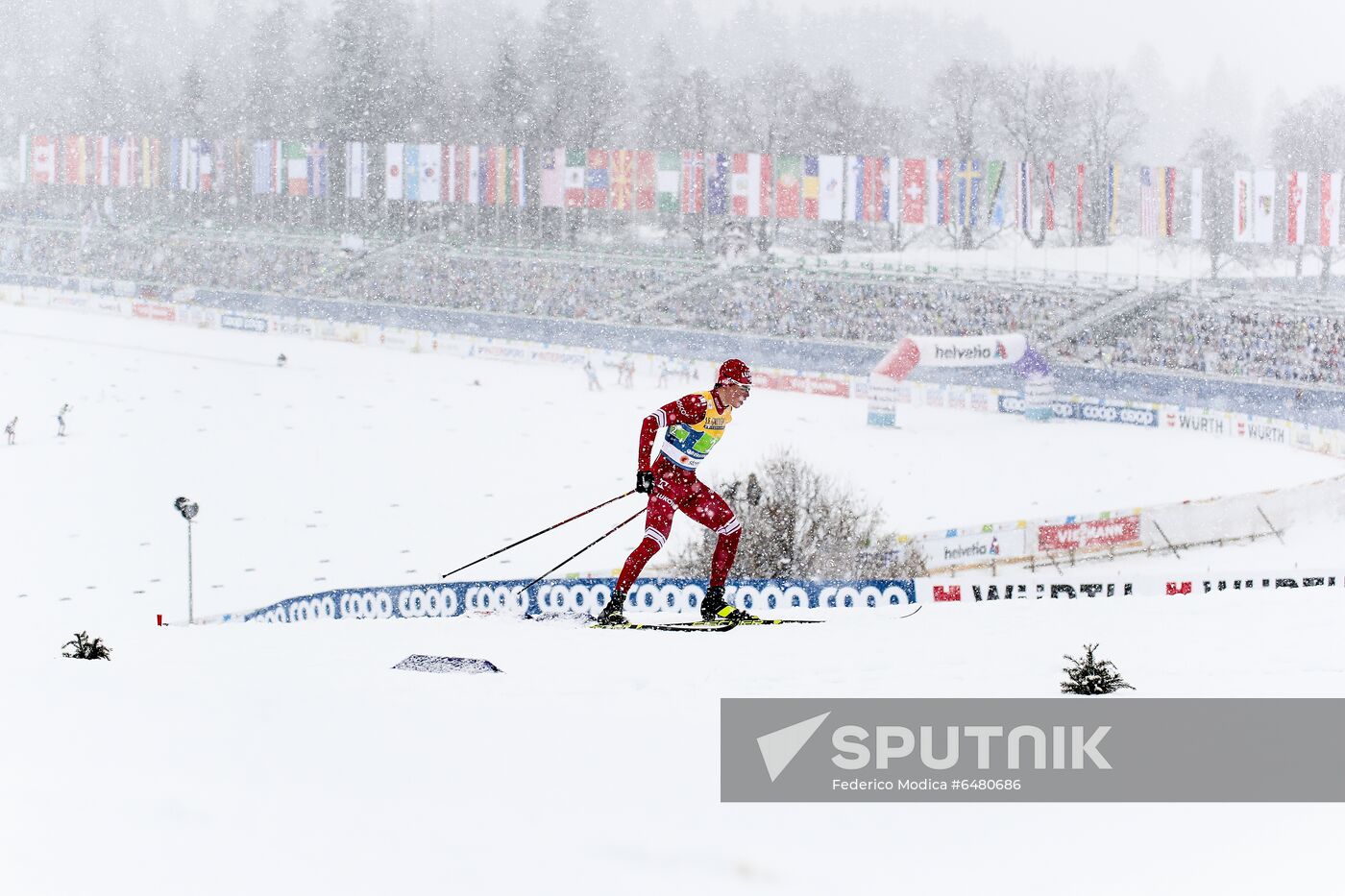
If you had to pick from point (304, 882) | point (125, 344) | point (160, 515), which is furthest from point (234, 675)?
point (125, 344)

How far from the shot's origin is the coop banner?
7.59m

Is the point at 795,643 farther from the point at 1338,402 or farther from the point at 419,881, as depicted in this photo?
the point at 1338,402

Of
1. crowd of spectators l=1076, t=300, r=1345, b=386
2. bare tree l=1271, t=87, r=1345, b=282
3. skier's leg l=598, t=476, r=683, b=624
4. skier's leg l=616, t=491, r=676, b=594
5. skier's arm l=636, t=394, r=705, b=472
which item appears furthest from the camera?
bare tree l=1271, t=87, r=1345, b=282

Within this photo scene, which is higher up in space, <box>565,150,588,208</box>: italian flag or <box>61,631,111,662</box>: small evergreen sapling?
<box>565,150,588,208</box>: italian flag

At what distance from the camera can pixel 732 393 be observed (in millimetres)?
12086

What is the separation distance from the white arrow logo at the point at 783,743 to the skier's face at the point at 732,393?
4721mm

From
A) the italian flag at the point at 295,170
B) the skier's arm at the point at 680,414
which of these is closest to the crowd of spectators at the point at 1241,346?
the italian flag at the point at 295,170

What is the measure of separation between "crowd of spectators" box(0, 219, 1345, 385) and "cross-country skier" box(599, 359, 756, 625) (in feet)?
140

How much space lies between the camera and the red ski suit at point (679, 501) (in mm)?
12078

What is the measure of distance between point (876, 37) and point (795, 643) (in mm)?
130784

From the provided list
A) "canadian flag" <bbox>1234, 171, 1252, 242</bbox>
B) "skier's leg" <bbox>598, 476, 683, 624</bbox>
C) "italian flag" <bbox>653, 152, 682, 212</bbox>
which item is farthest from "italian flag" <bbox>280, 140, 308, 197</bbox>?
"skier's leg" <bbox>598, 476, 683, 624</bbox>

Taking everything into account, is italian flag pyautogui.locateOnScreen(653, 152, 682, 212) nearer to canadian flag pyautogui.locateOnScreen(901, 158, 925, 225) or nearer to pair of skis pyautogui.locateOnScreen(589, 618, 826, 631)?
canadian flag pyautogui.locateOnScreen(901, 158, 925, 225)

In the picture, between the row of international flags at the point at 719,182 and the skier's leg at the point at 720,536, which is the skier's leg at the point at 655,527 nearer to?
the skier's leg at the point at 720,536

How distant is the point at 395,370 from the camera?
174 feet
